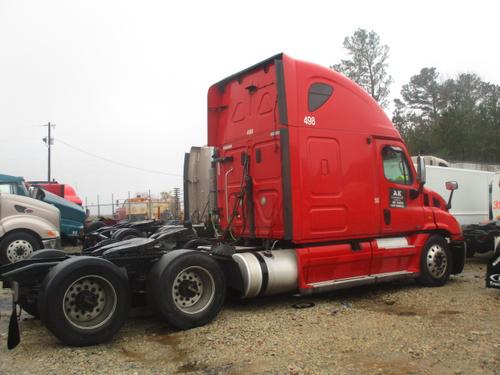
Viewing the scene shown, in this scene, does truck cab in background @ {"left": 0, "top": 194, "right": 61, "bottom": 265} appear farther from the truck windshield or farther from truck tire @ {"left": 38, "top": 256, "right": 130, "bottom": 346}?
truck tire @ {"left": 38, "top": 256, "right": 130, "bottom": 346}

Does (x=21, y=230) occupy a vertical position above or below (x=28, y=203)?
below

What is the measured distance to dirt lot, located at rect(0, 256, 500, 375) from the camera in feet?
14.9

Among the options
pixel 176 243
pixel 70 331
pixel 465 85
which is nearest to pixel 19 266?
pixel 70 331

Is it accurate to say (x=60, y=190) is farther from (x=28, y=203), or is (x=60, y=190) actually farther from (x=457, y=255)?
(x=457, y=255)

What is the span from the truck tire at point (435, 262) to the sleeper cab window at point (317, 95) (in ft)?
10.6

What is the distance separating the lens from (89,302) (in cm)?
531

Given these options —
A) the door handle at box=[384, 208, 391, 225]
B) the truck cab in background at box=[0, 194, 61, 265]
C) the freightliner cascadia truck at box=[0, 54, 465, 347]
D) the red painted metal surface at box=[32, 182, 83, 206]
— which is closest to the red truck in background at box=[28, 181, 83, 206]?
the red painted metal surface at box=[32, 182, 83, 206]

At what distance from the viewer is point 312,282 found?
715 cm

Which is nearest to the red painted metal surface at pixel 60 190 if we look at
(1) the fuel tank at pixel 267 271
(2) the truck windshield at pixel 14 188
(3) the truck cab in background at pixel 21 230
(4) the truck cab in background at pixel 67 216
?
(4) the truck cab in background at pixel 67 216

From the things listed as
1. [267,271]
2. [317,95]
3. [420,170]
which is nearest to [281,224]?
[267,271]

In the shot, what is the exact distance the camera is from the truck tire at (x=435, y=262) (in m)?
8.45

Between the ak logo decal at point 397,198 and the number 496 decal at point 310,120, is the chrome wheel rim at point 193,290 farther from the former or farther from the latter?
the ak logo decal at point 397,198

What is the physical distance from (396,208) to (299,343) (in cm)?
381

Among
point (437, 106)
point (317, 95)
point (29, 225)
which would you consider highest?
point (437, 106)
